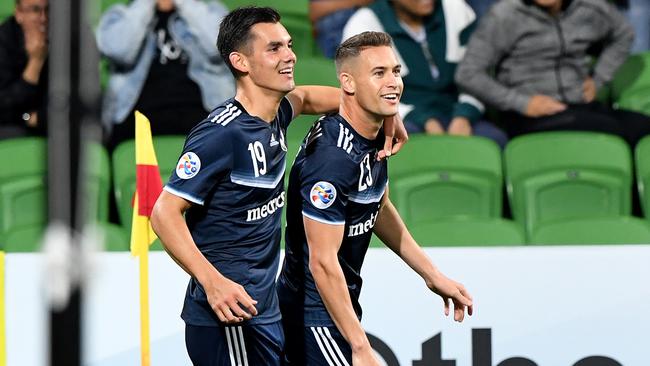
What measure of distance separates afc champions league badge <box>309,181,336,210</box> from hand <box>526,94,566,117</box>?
9.82 feet

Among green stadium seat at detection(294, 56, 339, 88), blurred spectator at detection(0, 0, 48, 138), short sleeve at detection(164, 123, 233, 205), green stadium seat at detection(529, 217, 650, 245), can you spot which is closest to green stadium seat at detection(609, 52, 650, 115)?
green stadium seat at detection(529, 217, 650, 245)

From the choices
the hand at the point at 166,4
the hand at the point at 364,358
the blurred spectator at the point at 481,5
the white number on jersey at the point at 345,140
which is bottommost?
the hand at the point at 364,358

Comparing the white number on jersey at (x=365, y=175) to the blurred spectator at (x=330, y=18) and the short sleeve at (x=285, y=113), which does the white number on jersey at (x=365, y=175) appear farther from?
the blurred spectator at (x=330, y=18)

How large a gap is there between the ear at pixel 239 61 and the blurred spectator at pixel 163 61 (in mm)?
2662

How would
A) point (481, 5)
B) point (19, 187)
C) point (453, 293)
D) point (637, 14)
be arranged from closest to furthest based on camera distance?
point (453, 293) < point (19, 187) < point (481, 5) < point (637, 14)

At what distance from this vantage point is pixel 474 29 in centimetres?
652

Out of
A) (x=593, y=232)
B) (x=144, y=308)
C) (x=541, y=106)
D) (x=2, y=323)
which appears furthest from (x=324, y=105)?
(x=541, y=106)

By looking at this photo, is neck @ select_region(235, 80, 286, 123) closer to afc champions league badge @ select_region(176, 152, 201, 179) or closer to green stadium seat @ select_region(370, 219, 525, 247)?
afc champions league badge @ select_region(176, 152, 201, 179)

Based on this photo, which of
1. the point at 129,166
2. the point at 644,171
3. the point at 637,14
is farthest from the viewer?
the point at 637,14

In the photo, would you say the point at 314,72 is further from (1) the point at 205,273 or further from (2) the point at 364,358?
(1) the point at 205,273

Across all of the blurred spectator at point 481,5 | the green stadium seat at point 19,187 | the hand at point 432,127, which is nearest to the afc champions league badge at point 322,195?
the green stadium seat at point 19,187

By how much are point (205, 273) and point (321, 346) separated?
61 cm

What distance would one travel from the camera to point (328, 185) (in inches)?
138

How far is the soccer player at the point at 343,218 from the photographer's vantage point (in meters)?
3.48
